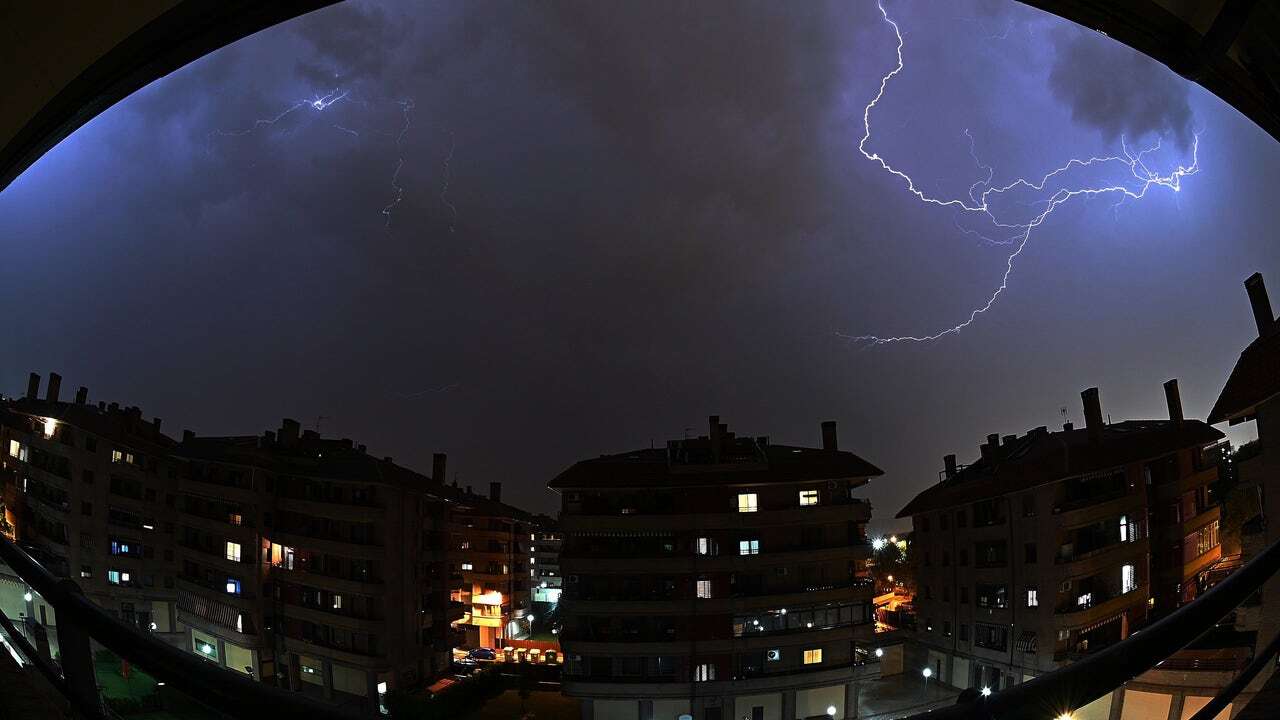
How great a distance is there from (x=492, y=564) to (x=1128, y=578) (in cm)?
888

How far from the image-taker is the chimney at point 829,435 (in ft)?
23.4

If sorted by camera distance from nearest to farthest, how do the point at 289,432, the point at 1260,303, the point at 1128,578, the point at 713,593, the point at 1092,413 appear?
the point at 1260,303 < the point at 1128,578 < the point at 1092,413 < the point at 289,432 < the point at 713,593

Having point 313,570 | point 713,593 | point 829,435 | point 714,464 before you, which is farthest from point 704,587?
point 313,570

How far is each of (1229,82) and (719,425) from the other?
7.08m

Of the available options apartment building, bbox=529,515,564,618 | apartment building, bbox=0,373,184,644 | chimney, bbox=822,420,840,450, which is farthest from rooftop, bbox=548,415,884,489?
apartment building, bbox=529,515,564,618

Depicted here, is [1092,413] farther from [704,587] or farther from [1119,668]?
[1119,668]

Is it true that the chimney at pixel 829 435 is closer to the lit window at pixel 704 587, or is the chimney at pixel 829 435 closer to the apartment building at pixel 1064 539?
the apartment building at pixel 1064 539

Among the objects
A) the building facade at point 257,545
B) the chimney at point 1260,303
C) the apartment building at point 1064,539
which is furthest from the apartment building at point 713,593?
the chimney at point 1260,303

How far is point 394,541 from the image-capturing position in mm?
6613

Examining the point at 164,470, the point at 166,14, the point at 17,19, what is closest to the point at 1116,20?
the point at 166,14

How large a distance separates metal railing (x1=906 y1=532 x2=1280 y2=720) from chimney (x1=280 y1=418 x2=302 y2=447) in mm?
8458

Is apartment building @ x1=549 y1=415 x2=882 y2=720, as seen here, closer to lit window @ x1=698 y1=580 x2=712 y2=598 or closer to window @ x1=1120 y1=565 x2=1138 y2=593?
lit window @ x1=698 y1=580 x2=712 y2=598

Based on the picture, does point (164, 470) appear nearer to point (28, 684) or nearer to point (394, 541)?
point (394, 541)

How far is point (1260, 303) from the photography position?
10.5 feet
